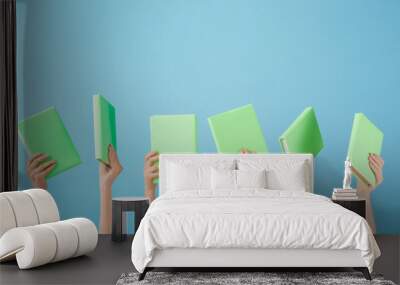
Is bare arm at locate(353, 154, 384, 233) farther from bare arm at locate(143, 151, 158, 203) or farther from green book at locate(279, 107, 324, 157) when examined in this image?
bare arm at locate(143, 151, 158, 203)

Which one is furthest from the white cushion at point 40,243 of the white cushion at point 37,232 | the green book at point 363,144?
the green book at point 363,144

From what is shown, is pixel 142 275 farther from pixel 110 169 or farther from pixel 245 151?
pixel 245 151

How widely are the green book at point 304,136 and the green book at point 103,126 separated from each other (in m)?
1.88

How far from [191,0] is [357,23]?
1.84 metres

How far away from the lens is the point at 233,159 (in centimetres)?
670

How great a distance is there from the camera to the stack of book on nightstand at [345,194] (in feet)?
21.3

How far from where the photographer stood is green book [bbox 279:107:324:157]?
271 inches

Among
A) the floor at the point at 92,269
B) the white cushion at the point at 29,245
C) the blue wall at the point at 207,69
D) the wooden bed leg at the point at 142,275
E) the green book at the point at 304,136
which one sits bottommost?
the floor at the point at 92,269

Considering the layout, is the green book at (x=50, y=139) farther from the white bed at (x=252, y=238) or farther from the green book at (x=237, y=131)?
the white bed at (x=252, y=238)

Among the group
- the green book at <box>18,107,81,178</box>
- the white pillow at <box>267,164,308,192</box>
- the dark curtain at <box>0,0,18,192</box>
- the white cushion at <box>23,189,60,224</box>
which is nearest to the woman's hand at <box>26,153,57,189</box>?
the green book at <box>18,107,81,178</box>

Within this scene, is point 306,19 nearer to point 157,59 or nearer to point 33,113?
point 157,59

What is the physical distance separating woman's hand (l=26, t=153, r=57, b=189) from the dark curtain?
0.37 m

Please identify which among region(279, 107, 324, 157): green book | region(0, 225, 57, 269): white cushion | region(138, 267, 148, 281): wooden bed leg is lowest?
region(138, 267, 148, 281): wooden bed leg

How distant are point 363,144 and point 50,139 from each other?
3501 mm
